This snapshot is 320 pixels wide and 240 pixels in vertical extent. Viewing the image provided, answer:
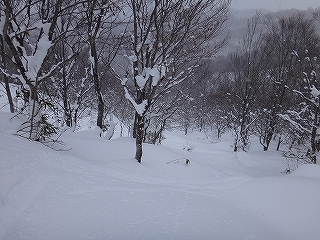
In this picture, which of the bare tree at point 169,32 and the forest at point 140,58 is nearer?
the forest at point 140,58

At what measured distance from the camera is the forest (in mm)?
4477

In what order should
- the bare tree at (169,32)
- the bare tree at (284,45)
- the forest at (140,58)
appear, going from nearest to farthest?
the forest at (140,58) < the bare tree at (169,32) < the bare tree at (284,45)

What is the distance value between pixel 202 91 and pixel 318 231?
32.5m

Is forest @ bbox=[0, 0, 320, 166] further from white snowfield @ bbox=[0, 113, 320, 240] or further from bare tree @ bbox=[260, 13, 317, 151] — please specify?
white snowfield @ bbox=[0, 113, 320, 240]

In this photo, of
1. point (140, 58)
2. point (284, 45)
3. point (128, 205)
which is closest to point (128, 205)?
point (128, 205)

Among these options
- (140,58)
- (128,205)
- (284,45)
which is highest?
(284,45)

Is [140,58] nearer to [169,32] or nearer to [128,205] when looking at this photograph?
[169,32]

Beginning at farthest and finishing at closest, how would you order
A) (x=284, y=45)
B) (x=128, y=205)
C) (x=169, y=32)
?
(x=284, y=45)
(x=169, y=32)
(x=128, y=205)

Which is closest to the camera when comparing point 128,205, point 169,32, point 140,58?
point 128,205

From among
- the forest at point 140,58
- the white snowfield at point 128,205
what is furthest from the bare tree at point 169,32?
the white snowfield at point 128,205

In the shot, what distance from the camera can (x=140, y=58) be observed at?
6484 millimetres

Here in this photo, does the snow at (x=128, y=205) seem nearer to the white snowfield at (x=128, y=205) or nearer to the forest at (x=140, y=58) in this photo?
the white snowfield at (x=128, y=205)

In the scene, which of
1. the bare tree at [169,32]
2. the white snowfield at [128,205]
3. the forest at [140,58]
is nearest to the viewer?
the white snowfield at [128,205]

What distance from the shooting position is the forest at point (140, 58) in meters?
4.48
